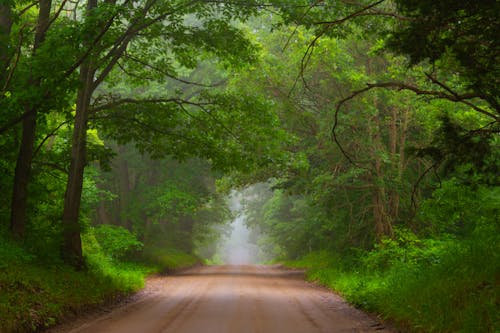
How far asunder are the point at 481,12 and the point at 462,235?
15149 millimetres

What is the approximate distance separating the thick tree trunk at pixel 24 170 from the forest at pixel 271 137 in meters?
0.04

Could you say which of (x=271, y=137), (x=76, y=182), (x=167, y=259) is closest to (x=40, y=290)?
(x=76, y=182)

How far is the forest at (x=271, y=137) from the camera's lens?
755cm

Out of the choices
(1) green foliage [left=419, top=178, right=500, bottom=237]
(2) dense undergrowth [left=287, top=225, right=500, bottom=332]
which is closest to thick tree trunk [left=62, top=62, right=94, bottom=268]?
(2) dense undergrowth [left=287, top=225, right=500, bottom=332]

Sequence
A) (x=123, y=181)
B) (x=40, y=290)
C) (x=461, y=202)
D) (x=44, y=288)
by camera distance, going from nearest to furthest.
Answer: (x=40, y=290) → (x=44, y=288) → (x=461, y=202) → (x=123, y=181)

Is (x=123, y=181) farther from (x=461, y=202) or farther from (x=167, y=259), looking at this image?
(x=461, y=202)

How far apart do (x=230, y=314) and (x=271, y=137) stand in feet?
20.6

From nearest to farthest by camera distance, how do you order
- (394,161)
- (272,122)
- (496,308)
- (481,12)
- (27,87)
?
1. (481,12)
2. (496,308)
3. (27,87)
4. (272,122)
5. (394,161)

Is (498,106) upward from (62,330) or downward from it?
upward

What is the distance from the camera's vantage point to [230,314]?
11.4 meters

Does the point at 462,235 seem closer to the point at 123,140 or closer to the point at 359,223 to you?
the point at 359,223

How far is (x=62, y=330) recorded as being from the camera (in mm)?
9336

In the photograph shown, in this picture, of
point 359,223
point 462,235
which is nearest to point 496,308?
point 462,235

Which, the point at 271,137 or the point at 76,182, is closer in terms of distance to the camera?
the point at 76,182
